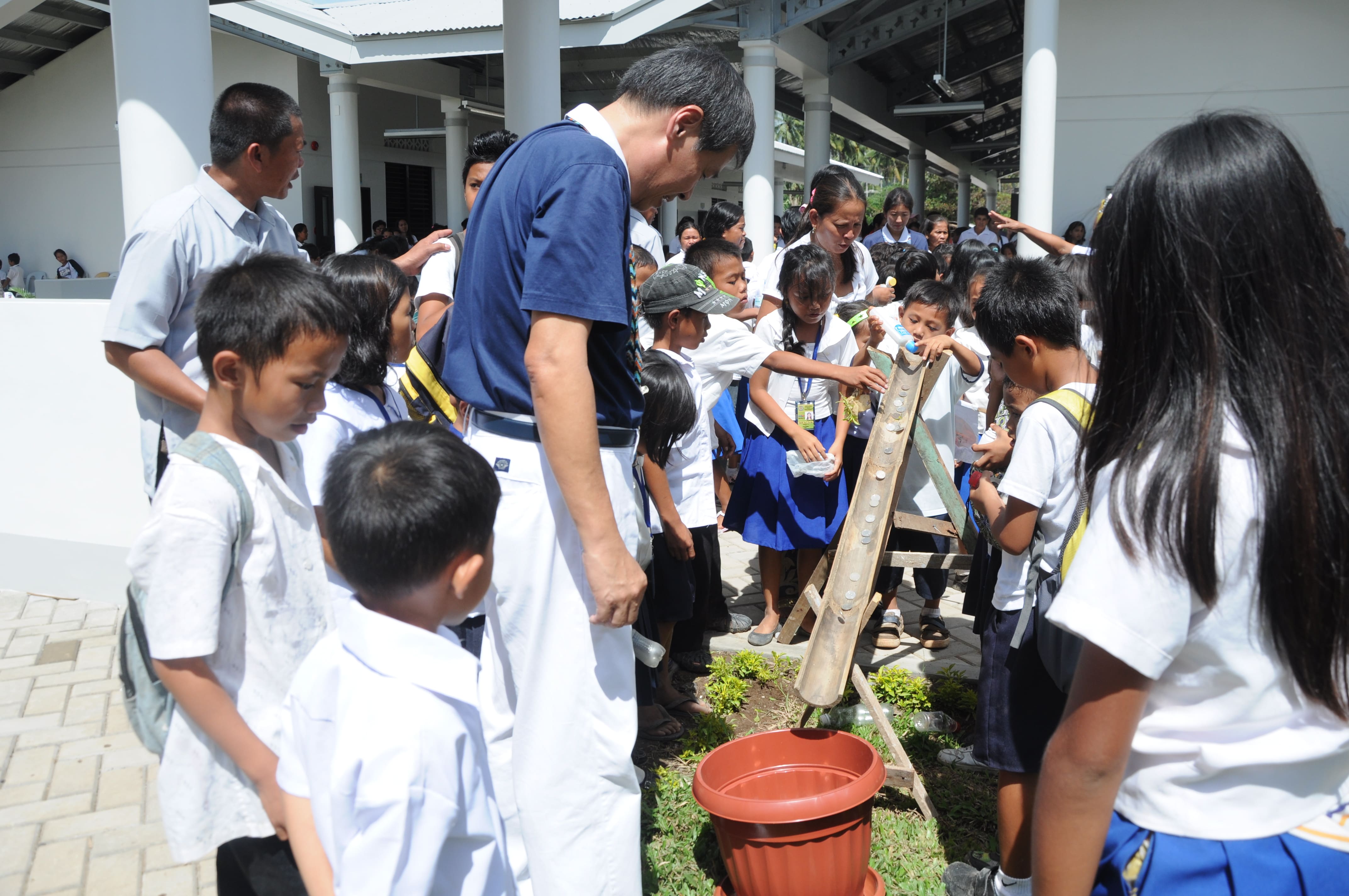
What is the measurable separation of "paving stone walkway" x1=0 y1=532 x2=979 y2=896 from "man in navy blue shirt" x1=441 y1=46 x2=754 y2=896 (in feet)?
4.10

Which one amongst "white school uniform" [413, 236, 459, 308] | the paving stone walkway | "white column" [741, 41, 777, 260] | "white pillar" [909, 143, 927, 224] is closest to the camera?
the paving stone walkway

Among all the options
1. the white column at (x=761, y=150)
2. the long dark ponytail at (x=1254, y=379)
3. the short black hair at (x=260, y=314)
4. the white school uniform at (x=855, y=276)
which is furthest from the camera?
the white column at (x=761, y=150)

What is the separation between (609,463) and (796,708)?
225 centimetres

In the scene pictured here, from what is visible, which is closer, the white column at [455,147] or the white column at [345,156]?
the white column at [345,156]

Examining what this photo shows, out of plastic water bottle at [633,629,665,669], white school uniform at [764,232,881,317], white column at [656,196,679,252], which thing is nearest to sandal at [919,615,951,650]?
white school uniform at [764,232,881,317]

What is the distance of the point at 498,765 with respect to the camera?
226 cm

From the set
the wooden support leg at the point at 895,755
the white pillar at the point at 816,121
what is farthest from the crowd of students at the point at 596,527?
the white pillar at the point at 816,121

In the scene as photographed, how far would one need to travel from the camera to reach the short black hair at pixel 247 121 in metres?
2.93

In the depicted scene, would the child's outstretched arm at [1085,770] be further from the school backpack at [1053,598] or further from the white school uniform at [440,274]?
the white school uniform at [440,274]

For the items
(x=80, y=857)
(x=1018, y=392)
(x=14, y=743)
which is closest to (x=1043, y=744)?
(x=1018, y=392)

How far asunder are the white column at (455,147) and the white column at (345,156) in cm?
199

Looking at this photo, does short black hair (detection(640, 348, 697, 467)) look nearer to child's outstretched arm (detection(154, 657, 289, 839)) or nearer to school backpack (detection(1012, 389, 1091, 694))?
school backpack (detection(1012, 389, 1091, 694))

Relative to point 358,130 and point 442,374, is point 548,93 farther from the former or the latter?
point 358,130

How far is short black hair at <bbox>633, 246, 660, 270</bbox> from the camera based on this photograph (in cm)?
509
